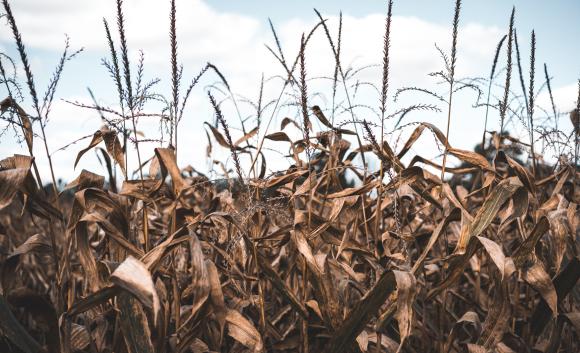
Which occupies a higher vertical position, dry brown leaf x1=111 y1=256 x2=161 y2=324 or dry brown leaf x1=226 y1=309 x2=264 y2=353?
dry brown leaf x1=111 y1=256 x2=161 y2=324

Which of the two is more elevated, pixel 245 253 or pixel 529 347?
pixel 245 253

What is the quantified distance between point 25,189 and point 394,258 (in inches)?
56.7

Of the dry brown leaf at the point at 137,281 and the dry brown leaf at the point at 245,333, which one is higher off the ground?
the dry brown leaf at the point at 137,281

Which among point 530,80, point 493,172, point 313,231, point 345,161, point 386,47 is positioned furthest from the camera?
point 345,161

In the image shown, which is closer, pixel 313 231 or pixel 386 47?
pixel 386 47

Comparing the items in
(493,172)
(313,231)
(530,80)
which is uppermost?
(530,80)

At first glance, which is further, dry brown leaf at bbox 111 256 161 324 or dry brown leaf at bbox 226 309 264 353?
dry brown leaf at bbox 226 309 264 353

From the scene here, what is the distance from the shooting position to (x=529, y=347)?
2410mm

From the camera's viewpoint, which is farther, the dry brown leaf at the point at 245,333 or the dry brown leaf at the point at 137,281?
the dry brown leaf at the point at 245,333

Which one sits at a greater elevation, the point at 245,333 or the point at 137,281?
the point at 137,281

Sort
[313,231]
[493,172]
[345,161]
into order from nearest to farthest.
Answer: [313,231], [493,172], [345,161]

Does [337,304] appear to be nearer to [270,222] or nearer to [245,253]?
[245,253]

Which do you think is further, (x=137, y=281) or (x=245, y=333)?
(x=245, y=333)

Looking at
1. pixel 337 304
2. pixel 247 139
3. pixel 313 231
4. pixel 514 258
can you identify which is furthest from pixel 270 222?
pixel 514 258
